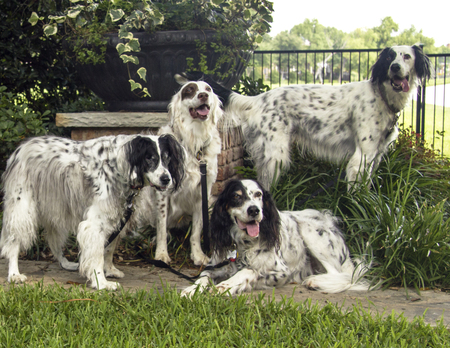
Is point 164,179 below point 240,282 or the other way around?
the other way around

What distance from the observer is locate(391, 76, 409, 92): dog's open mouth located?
4.14 metres

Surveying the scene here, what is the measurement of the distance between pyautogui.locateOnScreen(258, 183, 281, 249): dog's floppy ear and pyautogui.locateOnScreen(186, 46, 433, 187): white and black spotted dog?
3.39 ft

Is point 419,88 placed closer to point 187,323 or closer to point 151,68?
point 151,68

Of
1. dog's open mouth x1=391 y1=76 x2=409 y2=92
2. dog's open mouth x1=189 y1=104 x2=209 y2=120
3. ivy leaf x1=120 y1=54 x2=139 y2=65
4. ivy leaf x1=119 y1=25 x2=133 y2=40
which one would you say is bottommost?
dog's open mouth x1=189 y1=104 x2=209 y2=120

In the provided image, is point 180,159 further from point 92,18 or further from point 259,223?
point 92,18

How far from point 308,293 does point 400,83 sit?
2119mm

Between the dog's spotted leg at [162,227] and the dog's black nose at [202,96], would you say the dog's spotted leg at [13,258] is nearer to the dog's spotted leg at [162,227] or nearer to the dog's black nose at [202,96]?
the dog's spotted leg at [162,227]

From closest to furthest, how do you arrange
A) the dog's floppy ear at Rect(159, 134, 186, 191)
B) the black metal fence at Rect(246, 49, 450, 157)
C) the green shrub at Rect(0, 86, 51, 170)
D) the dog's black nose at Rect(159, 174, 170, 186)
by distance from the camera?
the dog's black nose at Rect(159, 174, 170, 186)
the dog's floppy ear at Rect(159, 134, 186, 191)
the green shrub at Rect(0, 86, 51, 170)
the black metal fence at Rect(246, 49, 450, 157)

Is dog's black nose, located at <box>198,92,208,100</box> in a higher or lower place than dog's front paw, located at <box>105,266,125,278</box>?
higher

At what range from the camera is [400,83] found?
13.7 feet

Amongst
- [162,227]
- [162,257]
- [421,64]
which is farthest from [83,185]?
[421,64]

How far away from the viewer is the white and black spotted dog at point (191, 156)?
12.9ft

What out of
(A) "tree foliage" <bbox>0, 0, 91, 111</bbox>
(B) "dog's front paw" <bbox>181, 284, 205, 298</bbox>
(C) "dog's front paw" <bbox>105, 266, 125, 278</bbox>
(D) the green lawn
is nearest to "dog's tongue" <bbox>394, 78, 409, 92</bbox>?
(D) the green lawn

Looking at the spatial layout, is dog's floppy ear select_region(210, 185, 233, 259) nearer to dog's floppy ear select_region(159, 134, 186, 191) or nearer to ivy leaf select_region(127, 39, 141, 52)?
dog's floppy ear select_region(159, 134, 186, 191)
